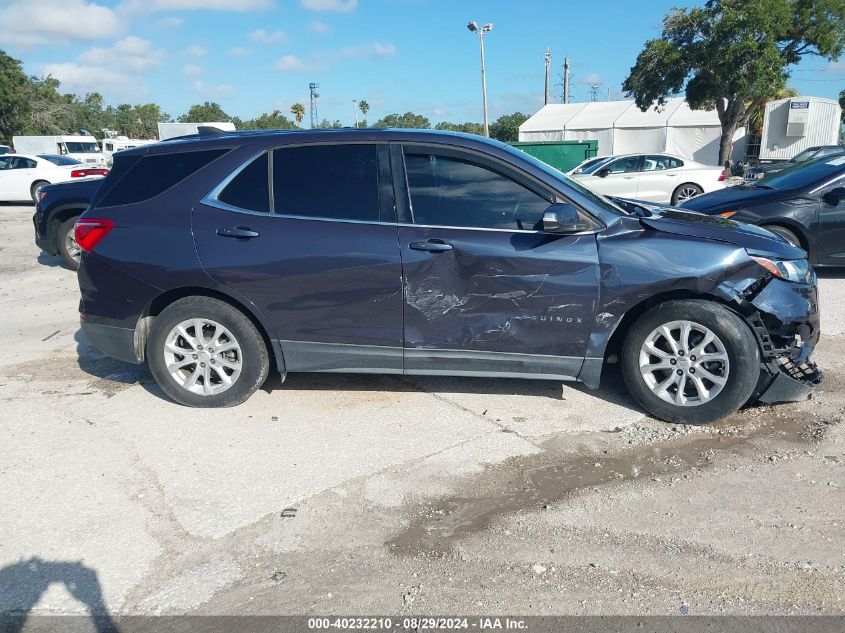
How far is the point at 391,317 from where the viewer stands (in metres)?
4.21

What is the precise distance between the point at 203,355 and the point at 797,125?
111ft

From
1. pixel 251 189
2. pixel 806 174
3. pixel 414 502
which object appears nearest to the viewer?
pixel 414 502

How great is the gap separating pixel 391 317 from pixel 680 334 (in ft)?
6.05

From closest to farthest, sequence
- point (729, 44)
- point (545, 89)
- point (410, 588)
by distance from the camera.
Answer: point (410, 588) < point (729, 44) < point (545, 89)

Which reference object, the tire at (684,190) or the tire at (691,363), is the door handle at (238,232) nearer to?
the tire at (691,363)

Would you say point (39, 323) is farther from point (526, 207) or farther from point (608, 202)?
point (608, 202)

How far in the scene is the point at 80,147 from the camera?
3781 cm

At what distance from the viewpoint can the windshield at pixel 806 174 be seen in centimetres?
766

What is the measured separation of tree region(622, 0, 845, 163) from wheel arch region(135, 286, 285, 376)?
87.0 feet

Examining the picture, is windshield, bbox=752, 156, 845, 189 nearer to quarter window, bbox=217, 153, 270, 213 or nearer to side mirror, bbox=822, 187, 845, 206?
side mirror, bbox=822, 187, 845, 206

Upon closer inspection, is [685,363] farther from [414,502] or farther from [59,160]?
[59,160]

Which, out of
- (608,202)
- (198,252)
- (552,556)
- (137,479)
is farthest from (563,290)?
(137,479)

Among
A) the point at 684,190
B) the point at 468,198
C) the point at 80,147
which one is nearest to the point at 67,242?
the point at 468,198

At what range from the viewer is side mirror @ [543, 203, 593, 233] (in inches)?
154
